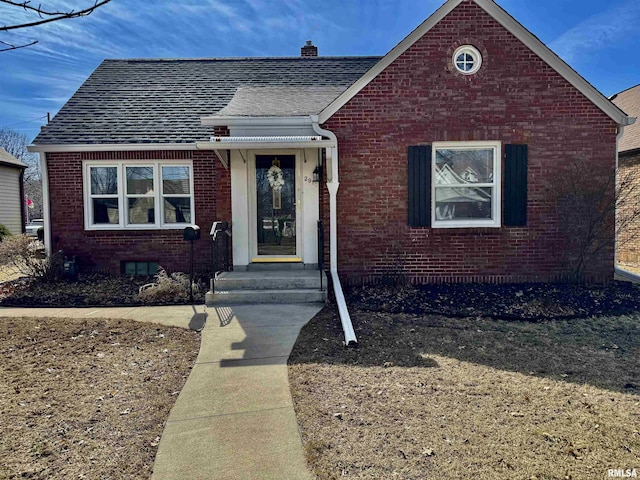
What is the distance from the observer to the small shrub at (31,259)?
8922 mm

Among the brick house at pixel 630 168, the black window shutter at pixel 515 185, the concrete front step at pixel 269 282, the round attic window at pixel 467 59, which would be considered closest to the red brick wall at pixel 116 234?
the concrete front step at pixel 269 282

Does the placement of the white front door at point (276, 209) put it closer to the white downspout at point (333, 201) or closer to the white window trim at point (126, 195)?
the white downspout at point (333, 201)

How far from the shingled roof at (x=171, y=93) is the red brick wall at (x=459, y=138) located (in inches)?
A: 65.2

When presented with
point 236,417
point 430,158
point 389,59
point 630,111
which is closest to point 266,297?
point 236,417

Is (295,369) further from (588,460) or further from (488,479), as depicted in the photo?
(588,460)

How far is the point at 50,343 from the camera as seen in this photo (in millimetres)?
5332

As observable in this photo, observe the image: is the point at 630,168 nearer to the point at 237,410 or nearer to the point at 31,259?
the point at 237,410

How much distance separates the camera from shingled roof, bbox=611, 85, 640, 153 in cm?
1288

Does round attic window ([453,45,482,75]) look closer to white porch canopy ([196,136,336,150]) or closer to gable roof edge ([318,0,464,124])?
gable roof edge ([318,0,464,124])

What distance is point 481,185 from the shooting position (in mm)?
7934

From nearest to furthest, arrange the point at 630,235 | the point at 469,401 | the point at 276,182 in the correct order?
the point at 469,401
the point at 276,182
the point at 630,235

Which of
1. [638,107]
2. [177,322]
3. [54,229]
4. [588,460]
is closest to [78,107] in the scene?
[54,229]

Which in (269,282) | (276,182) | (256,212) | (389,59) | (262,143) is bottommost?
(269,282)

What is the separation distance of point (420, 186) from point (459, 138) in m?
1.13
